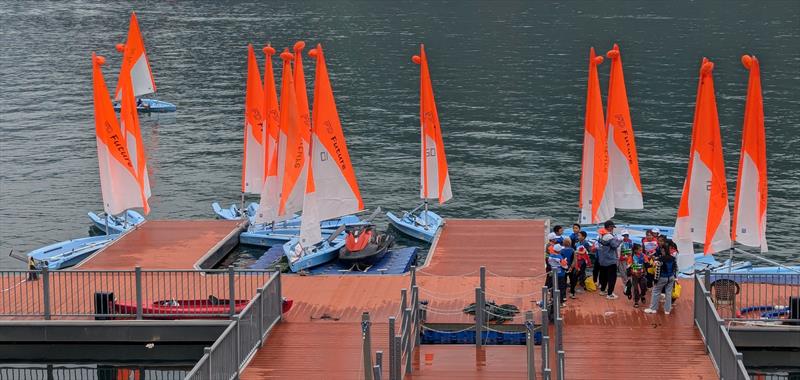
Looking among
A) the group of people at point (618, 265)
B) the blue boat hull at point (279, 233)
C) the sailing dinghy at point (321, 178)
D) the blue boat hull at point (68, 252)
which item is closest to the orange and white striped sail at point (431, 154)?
the blue boat hull at point (279, 233)

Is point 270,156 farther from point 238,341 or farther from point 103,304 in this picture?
point 238,341

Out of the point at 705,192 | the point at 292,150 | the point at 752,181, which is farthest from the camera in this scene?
the point at 292,150

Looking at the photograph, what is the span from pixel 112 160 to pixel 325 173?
9467 millimetres

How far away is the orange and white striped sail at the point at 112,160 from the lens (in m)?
50.5

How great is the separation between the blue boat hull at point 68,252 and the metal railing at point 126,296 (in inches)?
321

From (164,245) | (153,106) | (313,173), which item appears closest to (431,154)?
(313,173)

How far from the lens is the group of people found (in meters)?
36.2

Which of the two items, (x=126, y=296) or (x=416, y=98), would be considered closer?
(x=126, y=296)

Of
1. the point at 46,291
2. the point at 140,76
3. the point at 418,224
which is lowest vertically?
the point at 46,291

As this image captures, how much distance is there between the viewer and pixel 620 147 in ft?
156

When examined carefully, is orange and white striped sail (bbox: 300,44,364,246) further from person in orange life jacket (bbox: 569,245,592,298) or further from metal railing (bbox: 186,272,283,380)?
person in orange life jacket (bbox: 569,245,592,298)

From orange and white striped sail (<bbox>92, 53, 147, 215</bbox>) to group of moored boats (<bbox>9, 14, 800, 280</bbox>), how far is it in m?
0.04

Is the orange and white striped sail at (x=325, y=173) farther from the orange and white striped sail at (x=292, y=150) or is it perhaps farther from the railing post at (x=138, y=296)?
the railing post at (x=138, y=296)

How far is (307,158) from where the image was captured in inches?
1923
